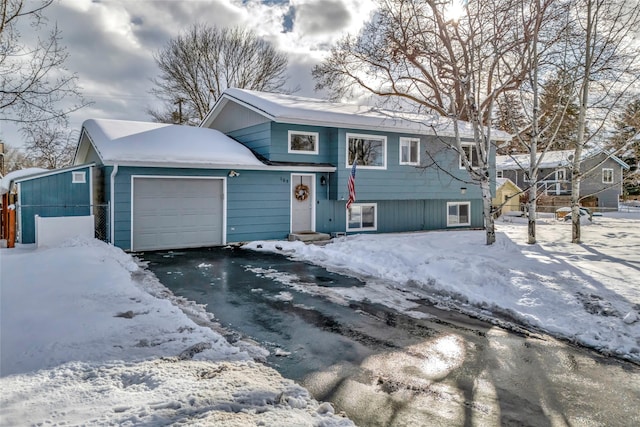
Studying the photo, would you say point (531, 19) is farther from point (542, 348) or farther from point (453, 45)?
point (542, 348)

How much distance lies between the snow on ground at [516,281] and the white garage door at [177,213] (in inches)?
119

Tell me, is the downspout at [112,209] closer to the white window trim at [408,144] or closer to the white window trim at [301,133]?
the white window trim at [301,133]

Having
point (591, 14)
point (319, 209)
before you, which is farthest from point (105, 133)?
point (591, 14)

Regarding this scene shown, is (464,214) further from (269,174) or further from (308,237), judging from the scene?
(269,174)

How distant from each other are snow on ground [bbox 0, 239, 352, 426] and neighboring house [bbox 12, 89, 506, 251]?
594 cm

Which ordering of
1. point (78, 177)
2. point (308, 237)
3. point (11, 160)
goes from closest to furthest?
point (78, 177), point (308, 237), point (11, 160)

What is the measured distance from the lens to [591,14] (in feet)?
37.2

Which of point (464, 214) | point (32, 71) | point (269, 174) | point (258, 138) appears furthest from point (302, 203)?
point (32, 71)

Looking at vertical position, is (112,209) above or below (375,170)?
below

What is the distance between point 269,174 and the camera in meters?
13.4

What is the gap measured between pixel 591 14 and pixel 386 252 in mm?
8902

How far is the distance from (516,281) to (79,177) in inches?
446

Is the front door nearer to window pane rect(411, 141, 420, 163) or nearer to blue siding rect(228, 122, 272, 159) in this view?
blue siding rect(228, 122, 272, 159)

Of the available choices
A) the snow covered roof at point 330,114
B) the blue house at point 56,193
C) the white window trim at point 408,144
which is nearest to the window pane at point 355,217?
the white window trim at point 408,144
